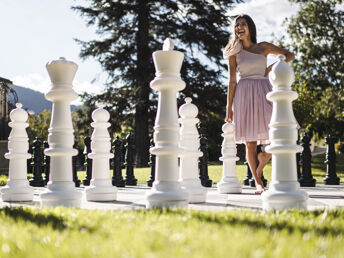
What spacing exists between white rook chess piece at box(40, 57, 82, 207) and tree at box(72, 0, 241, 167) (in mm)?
16448

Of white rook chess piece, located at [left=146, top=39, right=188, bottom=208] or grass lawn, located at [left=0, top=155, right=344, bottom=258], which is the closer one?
grass lawn, located at [left=0, top=155, right=344, bottom=258]

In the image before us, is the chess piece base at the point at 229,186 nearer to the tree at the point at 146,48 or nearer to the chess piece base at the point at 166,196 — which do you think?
the chess piece base at the point at 166,196

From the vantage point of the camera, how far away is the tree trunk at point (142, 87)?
781 inches

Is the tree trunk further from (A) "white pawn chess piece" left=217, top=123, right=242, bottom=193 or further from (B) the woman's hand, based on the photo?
(B) the woman's hand

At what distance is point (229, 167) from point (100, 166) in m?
1.93

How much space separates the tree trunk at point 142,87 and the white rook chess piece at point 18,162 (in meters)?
14.7

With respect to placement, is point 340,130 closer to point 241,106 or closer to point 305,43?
point 305,43

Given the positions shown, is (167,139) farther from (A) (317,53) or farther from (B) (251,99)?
(A) (317,53)

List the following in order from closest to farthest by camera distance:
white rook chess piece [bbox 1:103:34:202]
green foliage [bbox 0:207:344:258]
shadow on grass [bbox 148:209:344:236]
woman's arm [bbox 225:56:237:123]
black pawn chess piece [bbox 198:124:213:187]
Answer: green foliage [bbox 0:207:344:258] → shadow on grass [bbox 148:209:344:236] → white rook chess piece [bbox 1:103:34:202] → woman's arm [bbox 225:56:237:123] → black pawn chess piece [bbox 198:124:213:187]

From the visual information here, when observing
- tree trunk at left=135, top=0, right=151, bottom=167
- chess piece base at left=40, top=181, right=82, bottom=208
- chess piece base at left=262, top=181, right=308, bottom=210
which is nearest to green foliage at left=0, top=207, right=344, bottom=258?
chess piece base at left=262, top=181, right=308, bottom=210

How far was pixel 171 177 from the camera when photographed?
331 cm

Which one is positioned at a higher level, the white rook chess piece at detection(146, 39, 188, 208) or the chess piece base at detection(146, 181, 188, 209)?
the white rook chess piece at detection(146, 39, 188, 208)

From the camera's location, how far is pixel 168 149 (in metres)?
3.29

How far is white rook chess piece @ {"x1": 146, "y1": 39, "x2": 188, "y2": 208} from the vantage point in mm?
3285
